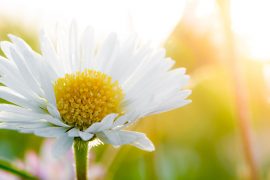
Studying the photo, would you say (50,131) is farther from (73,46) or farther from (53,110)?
(73,46)

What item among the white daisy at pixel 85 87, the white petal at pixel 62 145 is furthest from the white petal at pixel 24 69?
the white petal at pixel 62 145

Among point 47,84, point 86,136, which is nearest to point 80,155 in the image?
point 86,136

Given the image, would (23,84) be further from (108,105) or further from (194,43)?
Answer: (194,43)

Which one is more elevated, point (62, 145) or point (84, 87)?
point (84, 87)

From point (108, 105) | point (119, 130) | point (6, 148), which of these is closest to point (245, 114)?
point (108, 105)

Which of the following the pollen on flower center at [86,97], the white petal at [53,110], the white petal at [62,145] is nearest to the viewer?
the white petal at [62,145]

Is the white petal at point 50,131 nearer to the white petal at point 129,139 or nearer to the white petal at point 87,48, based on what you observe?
the white petal at point 129,139

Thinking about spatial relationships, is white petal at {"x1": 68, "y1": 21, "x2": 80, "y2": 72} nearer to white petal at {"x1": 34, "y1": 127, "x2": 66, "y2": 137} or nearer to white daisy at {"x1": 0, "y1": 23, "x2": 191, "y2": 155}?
white daisy at {"x1": 0, "y1": 23, "x2": 191, "y2": 155}
